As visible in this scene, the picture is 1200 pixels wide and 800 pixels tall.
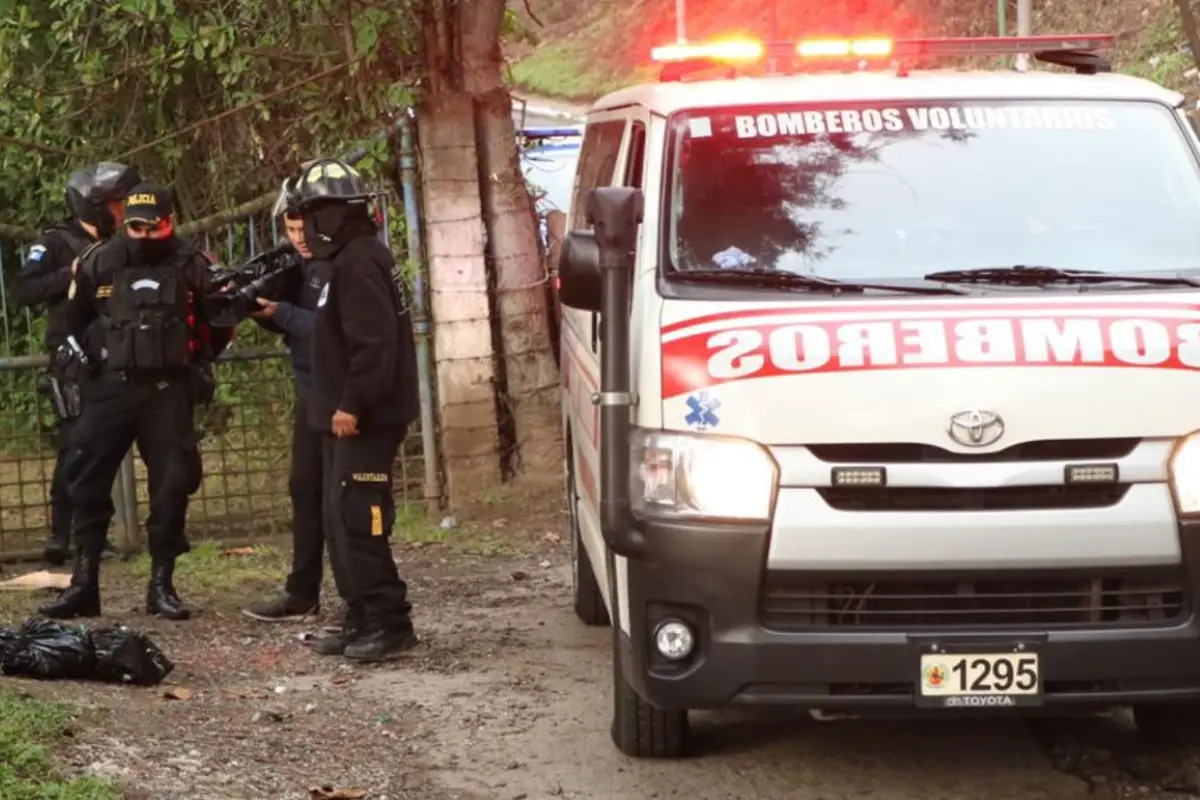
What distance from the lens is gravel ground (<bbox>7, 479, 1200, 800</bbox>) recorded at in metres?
5.72

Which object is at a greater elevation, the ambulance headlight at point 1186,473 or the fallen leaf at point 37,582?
the ambulance headlight at point 1186,473

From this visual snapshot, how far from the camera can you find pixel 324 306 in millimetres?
7309

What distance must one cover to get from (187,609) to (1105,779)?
4517 mm

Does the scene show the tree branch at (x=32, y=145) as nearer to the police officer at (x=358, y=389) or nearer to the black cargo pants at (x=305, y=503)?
the black cargo pants at (x=305, y=503)

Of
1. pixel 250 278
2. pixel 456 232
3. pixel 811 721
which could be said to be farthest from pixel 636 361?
pixel 456 232

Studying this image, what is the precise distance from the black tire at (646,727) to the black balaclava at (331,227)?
7.66 feet

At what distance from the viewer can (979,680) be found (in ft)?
16.9

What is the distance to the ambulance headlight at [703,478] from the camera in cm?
514

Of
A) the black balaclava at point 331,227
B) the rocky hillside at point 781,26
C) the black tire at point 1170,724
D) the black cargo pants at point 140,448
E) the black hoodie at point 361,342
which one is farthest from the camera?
the rocky hillside at point 781,26

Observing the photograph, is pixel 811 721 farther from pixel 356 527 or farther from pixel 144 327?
pixel 144 327

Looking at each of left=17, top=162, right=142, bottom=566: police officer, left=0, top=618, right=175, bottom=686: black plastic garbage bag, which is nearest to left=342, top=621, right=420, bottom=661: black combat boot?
left=0, top=618, right=175, bottom=686: black plastic garbage bag

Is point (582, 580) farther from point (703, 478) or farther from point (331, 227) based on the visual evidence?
point (703, 478)

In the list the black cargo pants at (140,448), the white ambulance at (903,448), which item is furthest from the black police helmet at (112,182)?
the white ambulance at (903,448)

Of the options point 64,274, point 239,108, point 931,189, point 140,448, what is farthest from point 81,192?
point 931,189
